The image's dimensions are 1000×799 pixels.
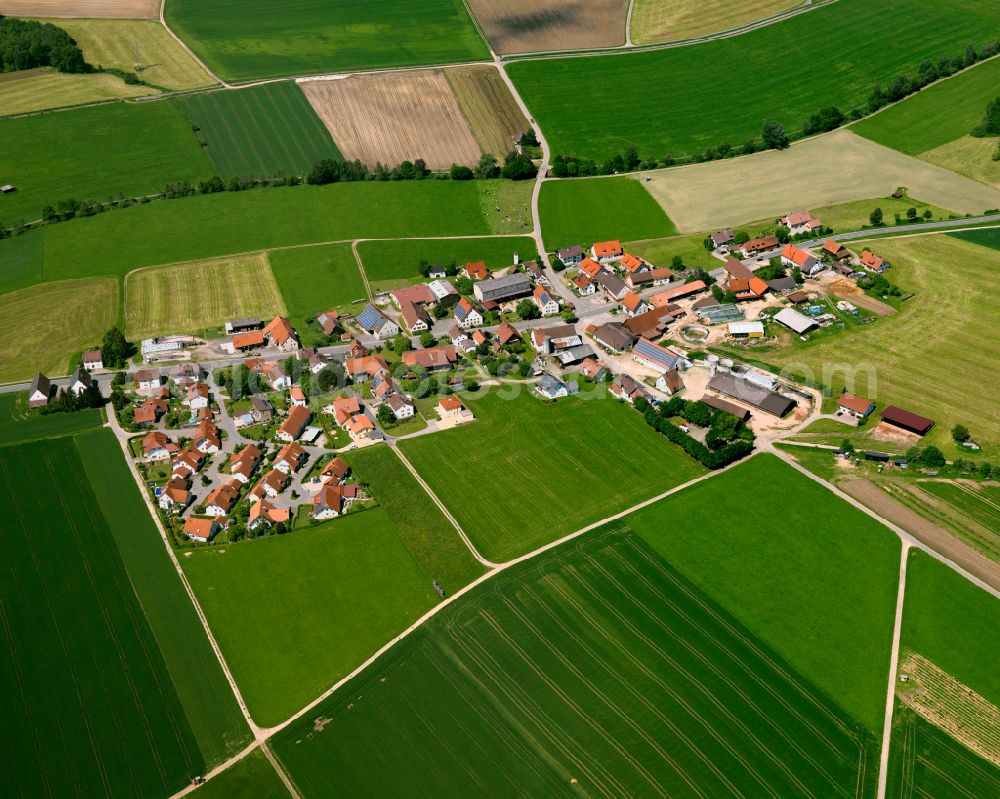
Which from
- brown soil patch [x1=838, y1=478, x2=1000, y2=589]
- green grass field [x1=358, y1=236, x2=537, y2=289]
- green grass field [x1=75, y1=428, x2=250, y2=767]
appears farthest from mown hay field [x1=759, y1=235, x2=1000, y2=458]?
green grass field [x1=75, y1=428, x2=250, y2=767]

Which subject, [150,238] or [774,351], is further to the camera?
[150,238]

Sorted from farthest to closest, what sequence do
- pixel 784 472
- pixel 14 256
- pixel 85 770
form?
pixel 14 256 < pixel 784 472 < pixel 85 770

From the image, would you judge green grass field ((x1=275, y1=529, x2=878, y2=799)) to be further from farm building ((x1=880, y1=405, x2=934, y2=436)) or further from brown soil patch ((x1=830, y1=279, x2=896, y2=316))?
brown soil patch ((x1=830, y1=279, x2=896, y2=316))

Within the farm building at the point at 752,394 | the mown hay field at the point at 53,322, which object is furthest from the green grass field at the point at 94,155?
the farm building at the point at 752,394

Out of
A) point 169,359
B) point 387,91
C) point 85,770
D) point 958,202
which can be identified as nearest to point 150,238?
point 169,359

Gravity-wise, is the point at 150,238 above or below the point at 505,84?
below

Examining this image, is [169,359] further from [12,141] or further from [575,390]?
[12,141]

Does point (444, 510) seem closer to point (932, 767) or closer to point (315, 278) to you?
point (932, 767)
